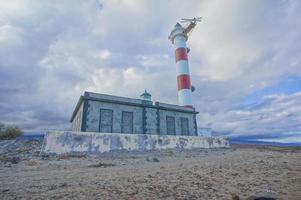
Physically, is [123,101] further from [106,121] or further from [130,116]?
[106,121]

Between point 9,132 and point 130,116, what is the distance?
17.0 meters

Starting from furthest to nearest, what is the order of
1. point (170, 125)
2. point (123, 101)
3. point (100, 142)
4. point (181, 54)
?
point (181, 54) → point (170, 125) → point (123, 101) → point (100, 142)

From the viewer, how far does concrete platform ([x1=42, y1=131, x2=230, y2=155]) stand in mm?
11039

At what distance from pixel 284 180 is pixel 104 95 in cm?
1561

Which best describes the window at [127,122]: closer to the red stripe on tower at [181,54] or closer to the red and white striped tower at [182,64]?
the red and white striped tower at [182,64]

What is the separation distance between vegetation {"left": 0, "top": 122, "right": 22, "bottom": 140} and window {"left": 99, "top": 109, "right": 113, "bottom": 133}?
1457 centimetres

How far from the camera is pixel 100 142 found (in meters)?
12.2

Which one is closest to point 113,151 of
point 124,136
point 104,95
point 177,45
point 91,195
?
point 124,136

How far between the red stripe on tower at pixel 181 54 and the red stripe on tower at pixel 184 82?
266cm

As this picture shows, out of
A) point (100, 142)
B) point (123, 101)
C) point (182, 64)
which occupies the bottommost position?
point (100, 142)

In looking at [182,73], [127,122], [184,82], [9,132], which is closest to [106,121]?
[127,122]

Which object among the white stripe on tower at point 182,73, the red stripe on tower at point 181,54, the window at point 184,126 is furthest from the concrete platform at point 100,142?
the red stripe on tower at point 181,54

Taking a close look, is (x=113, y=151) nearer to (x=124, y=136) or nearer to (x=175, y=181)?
(x=124, y=136)

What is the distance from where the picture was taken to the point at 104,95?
1842 cm
